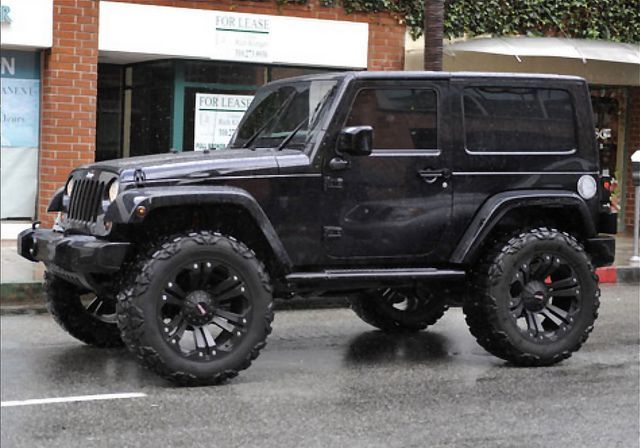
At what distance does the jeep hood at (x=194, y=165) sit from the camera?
22.1 feet

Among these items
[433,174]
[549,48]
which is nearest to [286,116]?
[433,174]

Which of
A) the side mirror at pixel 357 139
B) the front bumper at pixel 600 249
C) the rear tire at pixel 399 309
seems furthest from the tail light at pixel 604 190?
the side mirror at pixel 357 139

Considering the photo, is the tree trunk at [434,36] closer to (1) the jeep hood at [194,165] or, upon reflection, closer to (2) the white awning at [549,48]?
(2) the white awning at [549,48]

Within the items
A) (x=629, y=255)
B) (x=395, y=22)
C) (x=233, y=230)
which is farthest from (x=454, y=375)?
(x=395, y=22)

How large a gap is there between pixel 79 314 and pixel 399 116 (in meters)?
2.69

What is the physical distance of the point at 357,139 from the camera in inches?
273

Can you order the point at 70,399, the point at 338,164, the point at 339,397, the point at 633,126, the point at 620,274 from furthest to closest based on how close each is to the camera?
1. the point at 633,126
2. the point at 620,274
3. the point at 338,164
4. the point at 339,397
5. the point at 70,399

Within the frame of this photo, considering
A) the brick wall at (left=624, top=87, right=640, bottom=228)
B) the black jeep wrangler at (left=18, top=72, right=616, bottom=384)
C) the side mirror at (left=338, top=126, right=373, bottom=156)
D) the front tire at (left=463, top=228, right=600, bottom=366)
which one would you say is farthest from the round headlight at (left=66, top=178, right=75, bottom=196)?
the brick wall at (left=624, top=87, right=640, bottom=228)

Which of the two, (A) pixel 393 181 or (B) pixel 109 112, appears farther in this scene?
(B) pixel 109 112

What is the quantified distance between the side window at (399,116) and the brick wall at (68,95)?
308 inches

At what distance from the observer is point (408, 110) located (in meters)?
7.44

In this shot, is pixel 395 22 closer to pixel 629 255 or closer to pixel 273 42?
pixel 273 42

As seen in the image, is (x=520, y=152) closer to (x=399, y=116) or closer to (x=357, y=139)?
(x=399, y=116)

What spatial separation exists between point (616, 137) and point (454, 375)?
41.8 ft
